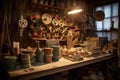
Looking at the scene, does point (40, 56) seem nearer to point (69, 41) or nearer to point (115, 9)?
point (69, 41)

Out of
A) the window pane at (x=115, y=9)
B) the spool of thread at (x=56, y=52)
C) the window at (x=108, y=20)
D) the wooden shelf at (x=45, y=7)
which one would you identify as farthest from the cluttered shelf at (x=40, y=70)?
the window pane at (x=115, y=9)

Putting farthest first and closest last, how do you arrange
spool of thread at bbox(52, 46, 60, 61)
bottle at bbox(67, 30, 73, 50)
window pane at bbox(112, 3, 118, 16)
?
window pane at bbox(112, 3, 118, 16) < bottle at bbox(67, 30, 73, 50) < spool of thread at bbox(52, 46, 60, 61)

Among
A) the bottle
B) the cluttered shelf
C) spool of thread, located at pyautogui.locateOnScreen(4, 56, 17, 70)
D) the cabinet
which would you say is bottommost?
the cluttered shelf

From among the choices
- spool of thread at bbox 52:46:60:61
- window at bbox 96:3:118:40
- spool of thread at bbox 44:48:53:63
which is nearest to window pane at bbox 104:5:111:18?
window at bbox 96:3:118:40

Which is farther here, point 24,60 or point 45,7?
point 45,7

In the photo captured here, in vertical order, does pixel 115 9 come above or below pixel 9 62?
above

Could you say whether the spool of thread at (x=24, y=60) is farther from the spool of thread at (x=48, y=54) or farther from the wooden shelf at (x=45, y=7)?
the wooden shelf at (x=45, y=7)

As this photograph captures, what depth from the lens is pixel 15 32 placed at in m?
Result: 2.79

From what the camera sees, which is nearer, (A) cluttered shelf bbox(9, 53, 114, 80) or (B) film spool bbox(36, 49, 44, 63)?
(A) cluttered shelf bbox(9, 53, 114, 80)

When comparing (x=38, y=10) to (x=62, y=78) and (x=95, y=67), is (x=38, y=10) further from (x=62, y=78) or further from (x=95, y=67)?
(x=95, y=67)

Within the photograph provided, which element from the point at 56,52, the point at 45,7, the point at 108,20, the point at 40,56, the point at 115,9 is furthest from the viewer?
the point at 108,20

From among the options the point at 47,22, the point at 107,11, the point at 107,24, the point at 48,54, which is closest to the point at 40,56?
the point at 48,54

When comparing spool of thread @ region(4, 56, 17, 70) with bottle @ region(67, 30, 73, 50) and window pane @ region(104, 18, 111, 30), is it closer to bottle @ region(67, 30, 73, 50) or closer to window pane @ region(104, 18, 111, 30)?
bottle @ region(67, 30, 73, 50)

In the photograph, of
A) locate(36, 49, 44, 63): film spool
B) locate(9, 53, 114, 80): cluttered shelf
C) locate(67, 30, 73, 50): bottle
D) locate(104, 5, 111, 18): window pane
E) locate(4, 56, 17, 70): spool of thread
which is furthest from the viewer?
locate(104, 5, 111, 18): window pane
